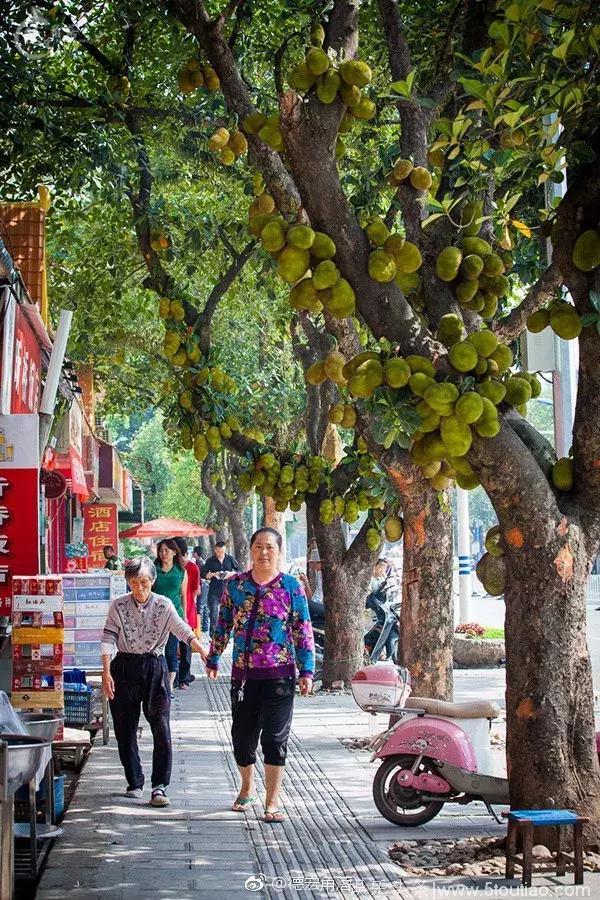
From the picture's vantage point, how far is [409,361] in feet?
18.0

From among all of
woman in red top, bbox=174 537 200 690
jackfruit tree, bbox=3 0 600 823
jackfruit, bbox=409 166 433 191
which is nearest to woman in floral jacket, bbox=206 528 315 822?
jackfruit tree, bbox=3 0 600 823

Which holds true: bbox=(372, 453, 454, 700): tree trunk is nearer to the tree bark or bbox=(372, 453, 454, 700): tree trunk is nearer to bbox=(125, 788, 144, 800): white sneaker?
the tree bark

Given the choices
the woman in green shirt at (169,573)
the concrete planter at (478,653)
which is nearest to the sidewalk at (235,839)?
the woman in green shirt at (169,573)

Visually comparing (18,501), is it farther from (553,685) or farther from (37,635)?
(553,685)

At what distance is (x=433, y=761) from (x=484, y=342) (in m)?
2.32

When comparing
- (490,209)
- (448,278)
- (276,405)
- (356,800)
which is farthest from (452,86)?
(276,405)

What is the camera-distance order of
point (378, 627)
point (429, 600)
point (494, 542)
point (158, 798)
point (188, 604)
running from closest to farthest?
1. point (494, 542)
2. point (158, 798)
3. point (429, 600)
4. point (188, 604)
5. point (378, 627)

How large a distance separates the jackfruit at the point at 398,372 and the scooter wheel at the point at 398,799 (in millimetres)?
2166

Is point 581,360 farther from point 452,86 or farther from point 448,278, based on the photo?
point 452,86

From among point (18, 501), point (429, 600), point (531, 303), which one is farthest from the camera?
point (18, 501)

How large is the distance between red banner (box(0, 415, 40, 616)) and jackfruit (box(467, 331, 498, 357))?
147 inches

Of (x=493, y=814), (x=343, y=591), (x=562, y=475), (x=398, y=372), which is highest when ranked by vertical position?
(x=398, y=372)

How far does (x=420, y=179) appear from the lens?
627 cm

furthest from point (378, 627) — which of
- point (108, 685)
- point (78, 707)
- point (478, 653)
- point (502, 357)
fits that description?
point (502, 357)
